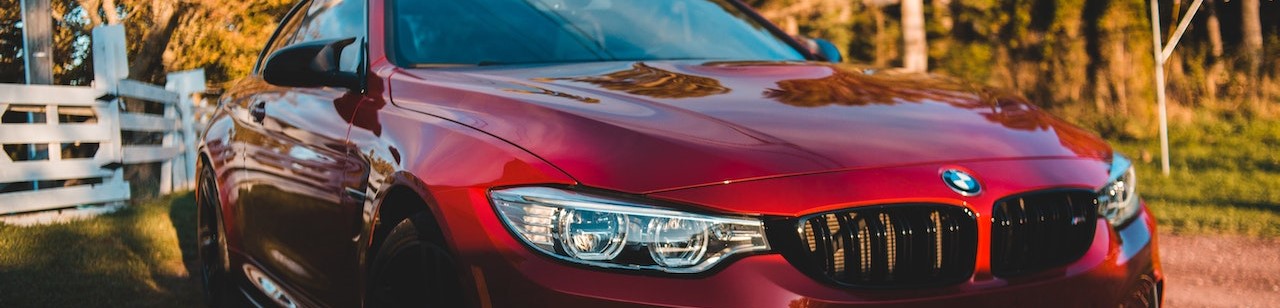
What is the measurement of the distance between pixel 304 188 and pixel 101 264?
2.96 meters

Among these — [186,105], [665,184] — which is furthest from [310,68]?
[186,105]

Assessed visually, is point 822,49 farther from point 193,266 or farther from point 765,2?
point 765,2

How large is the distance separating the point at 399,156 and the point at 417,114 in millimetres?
168

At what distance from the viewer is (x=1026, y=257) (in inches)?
96.3

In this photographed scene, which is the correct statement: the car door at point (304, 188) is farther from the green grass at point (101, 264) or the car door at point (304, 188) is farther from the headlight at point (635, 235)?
the green grass at point (101, 264)

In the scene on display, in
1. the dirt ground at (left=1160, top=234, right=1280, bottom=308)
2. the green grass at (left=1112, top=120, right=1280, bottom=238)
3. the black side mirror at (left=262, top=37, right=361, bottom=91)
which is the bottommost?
the dirt ground at (left=1160, top=234, right=1280, bottom=308)

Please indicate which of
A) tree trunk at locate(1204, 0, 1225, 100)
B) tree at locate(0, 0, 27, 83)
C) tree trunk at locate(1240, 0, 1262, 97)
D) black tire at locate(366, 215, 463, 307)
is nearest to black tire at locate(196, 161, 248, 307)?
black tire at locate(366, 215, 463, 307)

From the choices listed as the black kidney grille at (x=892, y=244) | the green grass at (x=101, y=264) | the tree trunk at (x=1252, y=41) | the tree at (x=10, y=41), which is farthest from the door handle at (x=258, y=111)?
the tree trunk at (x=1252, y=41)

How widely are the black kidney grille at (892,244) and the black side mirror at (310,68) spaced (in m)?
1.59

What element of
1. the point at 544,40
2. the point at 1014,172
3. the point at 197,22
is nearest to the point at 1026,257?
the point at 1014,172

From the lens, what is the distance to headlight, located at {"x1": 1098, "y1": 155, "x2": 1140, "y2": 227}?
2.68 metres

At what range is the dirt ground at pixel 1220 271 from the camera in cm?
527

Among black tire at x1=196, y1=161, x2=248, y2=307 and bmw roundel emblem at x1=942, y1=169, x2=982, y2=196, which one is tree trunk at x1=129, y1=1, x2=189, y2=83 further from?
bmw roundel emblem at x1=942, y1=169, x2=982, y2=196

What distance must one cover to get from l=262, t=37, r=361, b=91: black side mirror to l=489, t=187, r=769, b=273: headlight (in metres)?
1.28
